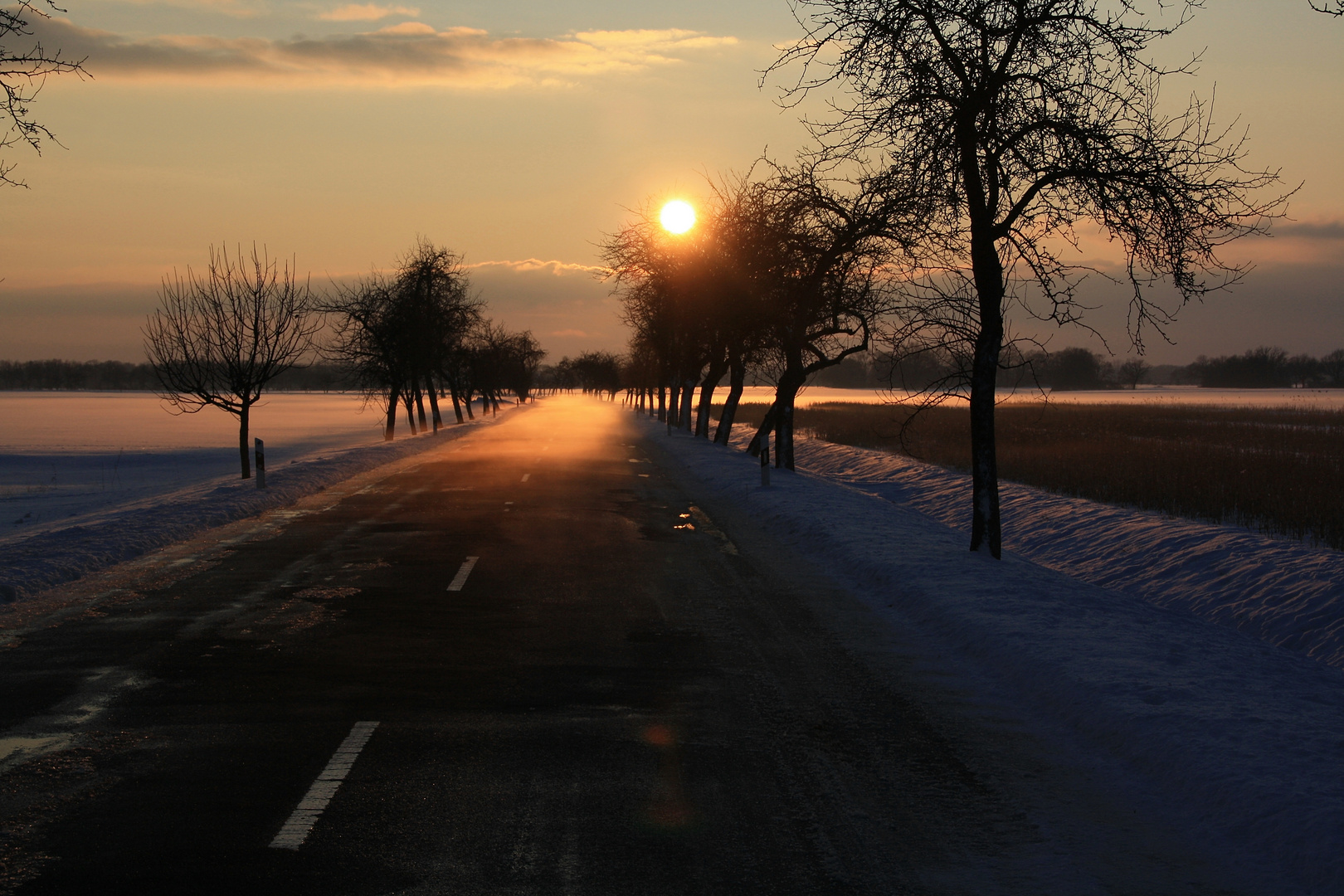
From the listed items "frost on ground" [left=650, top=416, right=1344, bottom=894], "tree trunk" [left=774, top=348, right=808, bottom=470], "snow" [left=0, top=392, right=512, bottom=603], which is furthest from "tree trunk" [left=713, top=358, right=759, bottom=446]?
"frost on ground" [left=650, top=416, right=1344, bottom=894]

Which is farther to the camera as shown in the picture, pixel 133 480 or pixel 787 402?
pixel 133 480

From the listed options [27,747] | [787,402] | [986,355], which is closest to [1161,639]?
[986,355]

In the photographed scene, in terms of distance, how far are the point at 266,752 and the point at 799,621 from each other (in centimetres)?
492

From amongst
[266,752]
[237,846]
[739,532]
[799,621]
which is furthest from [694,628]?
[739,532]

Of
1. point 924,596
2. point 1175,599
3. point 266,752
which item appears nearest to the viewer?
point 266,752

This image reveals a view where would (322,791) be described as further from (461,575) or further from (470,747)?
(461,575)

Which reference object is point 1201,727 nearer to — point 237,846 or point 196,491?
point 237,846

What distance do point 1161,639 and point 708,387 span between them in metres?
36.5

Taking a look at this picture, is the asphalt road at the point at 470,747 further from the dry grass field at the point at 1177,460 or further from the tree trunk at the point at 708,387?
the tree trunk at the point at 708,387

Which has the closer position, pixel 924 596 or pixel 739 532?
pixel 924 596

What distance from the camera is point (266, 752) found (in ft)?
17.5

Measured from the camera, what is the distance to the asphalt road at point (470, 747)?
4.08 metres

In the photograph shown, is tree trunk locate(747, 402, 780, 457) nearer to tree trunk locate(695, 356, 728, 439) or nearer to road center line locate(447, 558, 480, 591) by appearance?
tree trunk locate(695, 356, 728, 439)

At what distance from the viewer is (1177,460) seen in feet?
81.4
